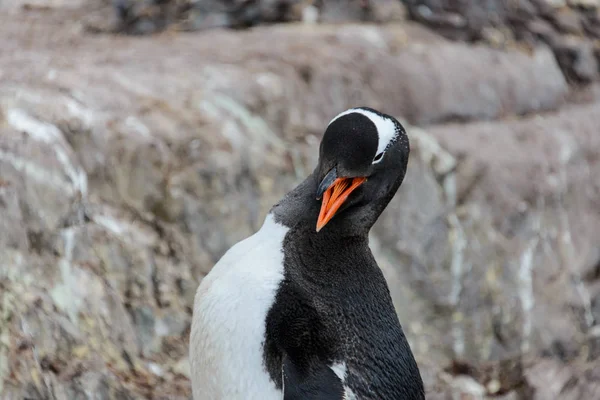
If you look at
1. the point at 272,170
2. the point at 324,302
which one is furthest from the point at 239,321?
the point at 272,170

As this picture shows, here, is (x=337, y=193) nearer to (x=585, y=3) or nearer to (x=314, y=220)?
(x=314, y=220)

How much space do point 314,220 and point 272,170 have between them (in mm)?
1572

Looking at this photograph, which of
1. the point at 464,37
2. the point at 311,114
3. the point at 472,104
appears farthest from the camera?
the point at 464,37

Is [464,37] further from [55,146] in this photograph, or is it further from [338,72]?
[55,146]

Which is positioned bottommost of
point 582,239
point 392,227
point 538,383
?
point 538,383

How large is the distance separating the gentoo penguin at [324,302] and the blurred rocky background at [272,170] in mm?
1045

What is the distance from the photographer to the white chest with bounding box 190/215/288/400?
88.8 inches

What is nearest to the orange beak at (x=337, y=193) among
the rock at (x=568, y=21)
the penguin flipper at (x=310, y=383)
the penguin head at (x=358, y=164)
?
the penguin head at (x=358, y=164)

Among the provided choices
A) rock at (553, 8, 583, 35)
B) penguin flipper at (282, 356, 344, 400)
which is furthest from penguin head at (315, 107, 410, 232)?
rock at (553, 8, 583, 35)

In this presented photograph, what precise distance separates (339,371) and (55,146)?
1692mm

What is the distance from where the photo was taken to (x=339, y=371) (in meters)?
2.24

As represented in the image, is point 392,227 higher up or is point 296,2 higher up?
point 296,2

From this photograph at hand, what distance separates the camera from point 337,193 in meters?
2.21

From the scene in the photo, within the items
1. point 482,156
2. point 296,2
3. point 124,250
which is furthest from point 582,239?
point 124,250
